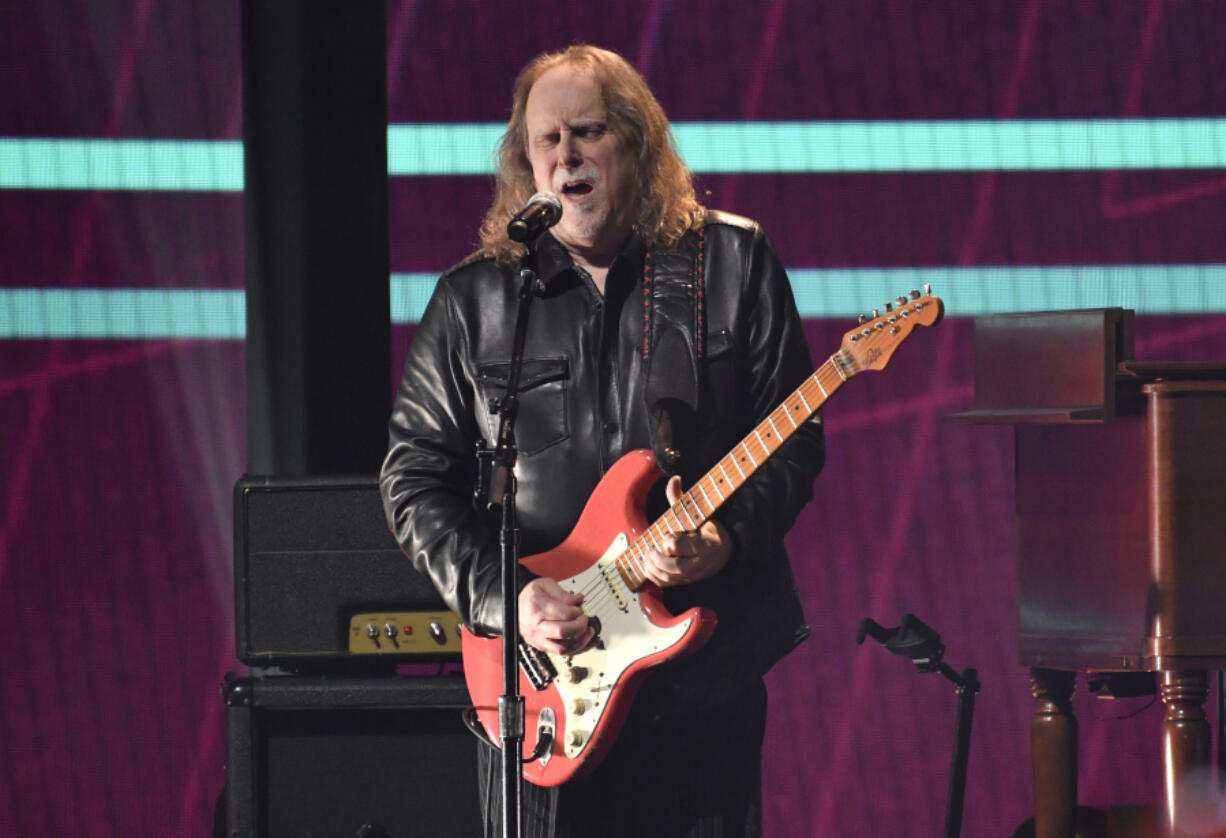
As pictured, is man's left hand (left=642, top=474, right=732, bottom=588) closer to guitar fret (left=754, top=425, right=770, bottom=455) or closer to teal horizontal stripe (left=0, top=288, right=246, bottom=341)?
guitar fret (left=754, top=425, right=770, bottom=455)

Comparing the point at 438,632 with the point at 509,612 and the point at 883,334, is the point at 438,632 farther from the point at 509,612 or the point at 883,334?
the point at 883,334

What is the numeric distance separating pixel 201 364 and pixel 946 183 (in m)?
2.24

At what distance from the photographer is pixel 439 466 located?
98.0 inches

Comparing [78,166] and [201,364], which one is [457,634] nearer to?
[201,364]

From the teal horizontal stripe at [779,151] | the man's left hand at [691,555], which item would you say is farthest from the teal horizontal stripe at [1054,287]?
the man's left hand at [691,555]

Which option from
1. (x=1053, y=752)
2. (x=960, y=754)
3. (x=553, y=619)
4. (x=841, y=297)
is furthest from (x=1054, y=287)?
(x=553, y=619)

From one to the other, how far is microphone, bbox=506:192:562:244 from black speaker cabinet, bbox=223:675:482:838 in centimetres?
99

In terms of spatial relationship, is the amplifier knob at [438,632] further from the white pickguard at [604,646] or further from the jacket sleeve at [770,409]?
the jacket sleeve at [770,409]

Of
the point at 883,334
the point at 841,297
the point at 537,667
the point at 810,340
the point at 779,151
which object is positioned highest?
the point at 779,151

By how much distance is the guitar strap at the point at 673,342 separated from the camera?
2305 millimetres

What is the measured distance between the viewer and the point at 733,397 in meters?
2.36

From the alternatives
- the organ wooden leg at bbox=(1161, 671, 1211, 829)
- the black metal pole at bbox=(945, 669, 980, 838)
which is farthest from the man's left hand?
the black metal pole at bbox=(945, 669, 980, 838)

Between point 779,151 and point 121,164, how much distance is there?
76.8 inches

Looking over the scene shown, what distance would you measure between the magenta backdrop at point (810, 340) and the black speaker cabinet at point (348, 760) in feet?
5.97
